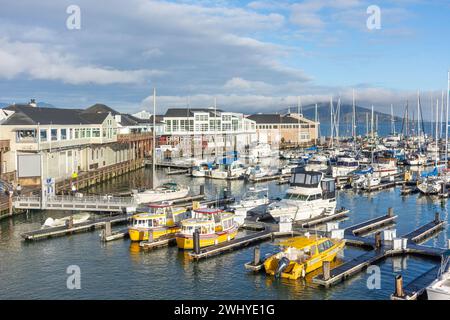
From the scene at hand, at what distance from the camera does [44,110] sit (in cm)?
6850

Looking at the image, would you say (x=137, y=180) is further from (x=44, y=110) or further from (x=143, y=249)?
(x=143, y=249)

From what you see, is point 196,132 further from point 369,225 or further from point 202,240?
point 202,240

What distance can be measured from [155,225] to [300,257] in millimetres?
12489

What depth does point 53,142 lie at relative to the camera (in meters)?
62.7

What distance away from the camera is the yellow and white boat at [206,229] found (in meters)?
34.4

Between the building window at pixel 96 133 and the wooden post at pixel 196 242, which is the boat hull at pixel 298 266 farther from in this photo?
the building window at pixel 96 133

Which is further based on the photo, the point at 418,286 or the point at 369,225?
the point at 369,225

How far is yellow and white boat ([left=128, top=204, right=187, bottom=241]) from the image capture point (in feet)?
120

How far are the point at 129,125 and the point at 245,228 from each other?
7002 centimetres

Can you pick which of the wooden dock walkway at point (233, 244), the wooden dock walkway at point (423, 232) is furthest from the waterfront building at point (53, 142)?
the wooden dock walkway at point (423, 232)

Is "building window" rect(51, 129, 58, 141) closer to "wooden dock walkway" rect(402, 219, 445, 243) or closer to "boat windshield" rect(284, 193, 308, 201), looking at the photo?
"boat windshield" rect(284, 193, 308, 201)

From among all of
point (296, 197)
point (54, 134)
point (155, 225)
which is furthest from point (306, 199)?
point (54, 134)

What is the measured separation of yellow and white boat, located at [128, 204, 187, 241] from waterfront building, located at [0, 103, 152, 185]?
793 inches

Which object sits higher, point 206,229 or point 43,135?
point 43,135
